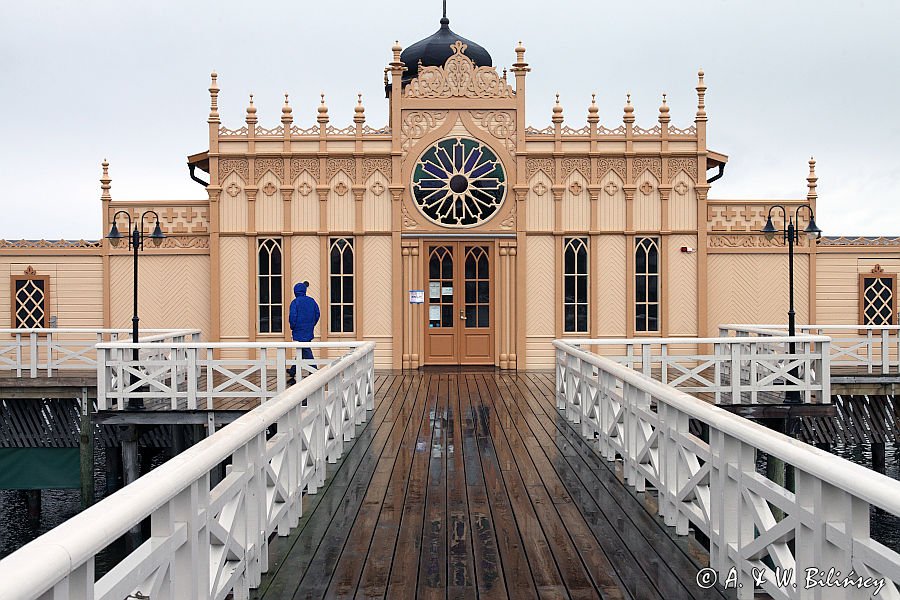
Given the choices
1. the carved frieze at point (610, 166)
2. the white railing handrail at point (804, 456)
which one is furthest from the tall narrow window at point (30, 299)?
the white railing handrail at point (804, 456)

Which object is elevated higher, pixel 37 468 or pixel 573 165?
pixel 573 165

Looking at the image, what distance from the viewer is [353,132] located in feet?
56.9

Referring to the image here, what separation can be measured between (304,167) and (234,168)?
140cm

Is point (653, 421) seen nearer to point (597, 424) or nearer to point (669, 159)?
point (597, 424)

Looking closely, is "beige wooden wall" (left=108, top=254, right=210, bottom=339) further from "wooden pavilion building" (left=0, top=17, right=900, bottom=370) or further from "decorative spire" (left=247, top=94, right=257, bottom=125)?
"decorative spire" (left=247, top=94, right=257, bottom=125)

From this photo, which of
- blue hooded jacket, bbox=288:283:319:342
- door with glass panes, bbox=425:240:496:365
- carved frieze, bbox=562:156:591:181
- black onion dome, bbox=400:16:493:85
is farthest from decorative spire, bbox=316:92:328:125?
blue hooded jacket, bbox=288:283:319:342

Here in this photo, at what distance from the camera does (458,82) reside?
17266 mm

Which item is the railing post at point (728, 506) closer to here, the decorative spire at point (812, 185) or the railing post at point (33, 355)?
the railing post at point (33, 355)

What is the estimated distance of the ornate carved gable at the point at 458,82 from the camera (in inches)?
679

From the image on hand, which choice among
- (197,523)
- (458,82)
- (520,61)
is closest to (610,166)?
(520,61)

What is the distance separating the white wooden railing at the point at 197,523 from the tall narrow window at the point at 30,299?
1293 centimetres

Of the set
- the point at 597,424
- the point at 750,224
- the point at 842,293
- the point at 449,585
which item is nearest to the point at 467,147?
the point at 750,224

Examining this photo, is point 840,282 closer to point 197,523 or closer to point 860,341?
point 860,341

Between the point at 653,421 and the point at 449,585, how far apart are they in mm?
2385
